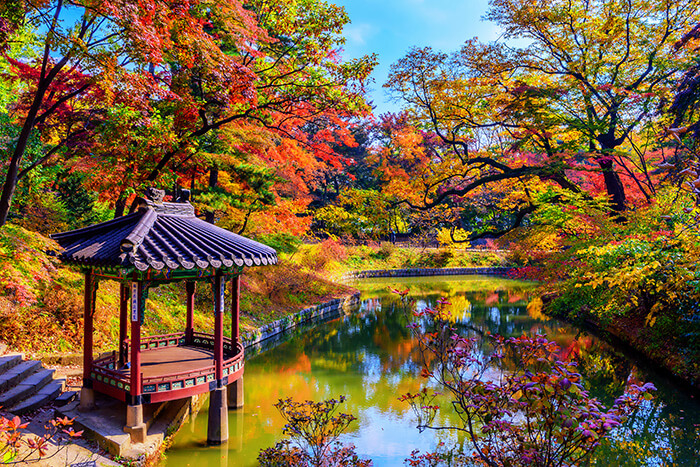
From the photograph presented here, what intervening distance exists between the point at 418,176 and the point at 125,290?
27.0 ft

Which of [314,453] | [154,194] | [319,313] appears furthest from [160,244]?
[319,313]

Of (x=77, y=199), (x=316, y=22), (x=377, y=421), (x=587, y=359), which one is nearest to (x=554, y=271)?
(x=587, y=359)

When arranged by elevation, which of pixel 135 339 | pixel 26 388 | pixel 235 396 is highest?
pixel 135 339

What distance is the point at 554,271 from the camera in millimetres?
10922

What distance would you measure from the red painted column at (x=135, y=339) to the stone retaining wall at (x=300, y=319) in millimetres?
5201

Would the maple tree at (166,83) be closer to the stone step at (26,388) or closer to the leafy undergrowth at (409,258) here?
the stone step at (26,388)

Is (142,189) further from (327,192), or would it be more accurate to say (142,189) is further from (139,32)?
(327,192)

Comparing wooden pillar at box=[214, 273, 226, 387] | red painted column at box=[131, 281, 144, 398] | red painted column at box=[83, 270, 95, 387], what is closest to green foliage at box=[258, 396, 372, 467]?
wooden pillar at box=[214, 273, 226, 387]

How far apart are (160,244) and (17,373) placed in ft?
8.51

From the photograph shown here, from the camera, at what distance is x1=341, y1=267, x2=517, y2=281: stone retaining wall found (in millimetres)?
25792

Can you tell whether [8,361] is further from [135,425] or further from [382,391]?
[382,391]

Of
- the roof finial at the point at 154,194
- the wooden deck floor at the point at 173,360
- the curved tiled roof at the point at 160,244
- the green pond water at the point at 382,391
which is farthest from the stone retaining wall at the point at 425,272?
the roof finial at the point at 154,194

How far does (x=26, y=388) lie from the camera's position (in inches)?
206

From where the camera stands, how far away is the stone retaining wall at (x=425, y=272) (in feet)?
84.6
